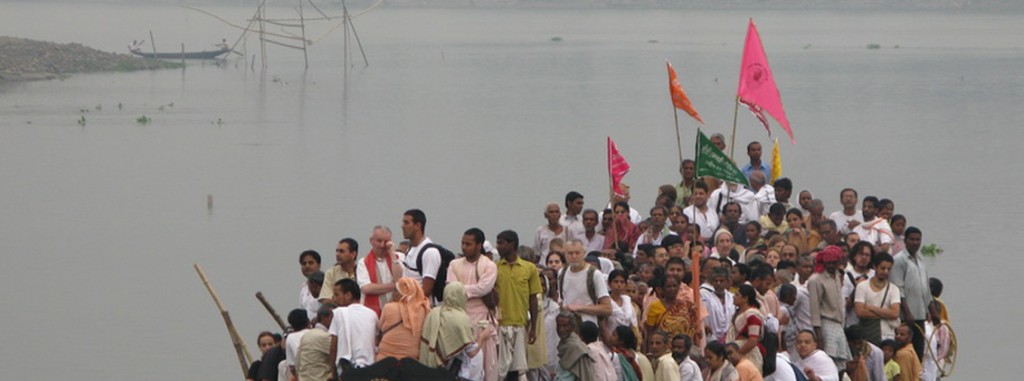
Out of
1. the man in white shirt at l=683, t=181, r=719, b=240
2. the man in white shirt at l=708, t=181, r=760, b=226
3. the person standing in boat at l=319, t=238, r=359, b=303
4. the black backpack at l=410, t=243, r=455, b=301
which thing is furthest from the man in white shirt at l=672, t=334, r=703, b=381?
the man in white shirt at l=708, t=181, r=760, b=226

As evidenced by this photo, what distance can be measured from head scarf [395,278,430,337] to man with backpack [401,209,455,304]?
264 millimetres

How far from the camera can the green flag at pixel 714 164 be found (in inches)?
504

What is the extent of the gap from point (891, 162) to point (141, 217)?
50.3ft

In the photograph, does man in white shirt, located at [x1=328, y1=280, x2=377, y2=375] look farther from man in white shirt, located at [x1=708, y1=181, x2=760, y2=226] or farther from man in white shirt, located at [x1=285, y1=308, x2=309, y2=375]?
man in white shirt, located at [x1=708, y1=181, x2=760, y2=226]

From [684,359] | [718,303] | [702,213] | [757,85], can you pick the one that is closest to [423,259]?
[684,359]

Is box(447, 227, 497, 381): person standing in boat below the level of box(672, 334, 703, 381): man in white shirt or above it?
above

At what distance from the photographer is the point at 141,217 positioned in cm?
2853

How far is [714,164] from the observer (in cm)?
1286

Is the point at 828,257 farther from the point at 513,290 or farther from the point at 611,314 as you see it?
the point at 513,290

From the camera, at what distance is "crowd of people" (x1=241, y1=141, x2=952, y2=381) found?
927 cm

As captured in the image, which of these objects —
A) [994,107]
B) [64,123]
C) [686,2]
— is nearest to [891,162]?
[994,107]

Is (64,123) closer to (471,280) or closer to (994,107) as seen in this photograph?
(994,107)

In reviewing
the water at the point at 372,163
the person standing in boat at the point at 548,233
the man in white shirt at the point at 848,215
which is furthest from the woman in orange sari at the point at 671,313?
the water at the point at 372,163

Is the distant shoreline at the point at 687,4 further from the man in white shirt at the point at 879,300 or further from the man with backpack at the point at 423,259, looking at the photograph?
the man with backpack at the point at 423,259
